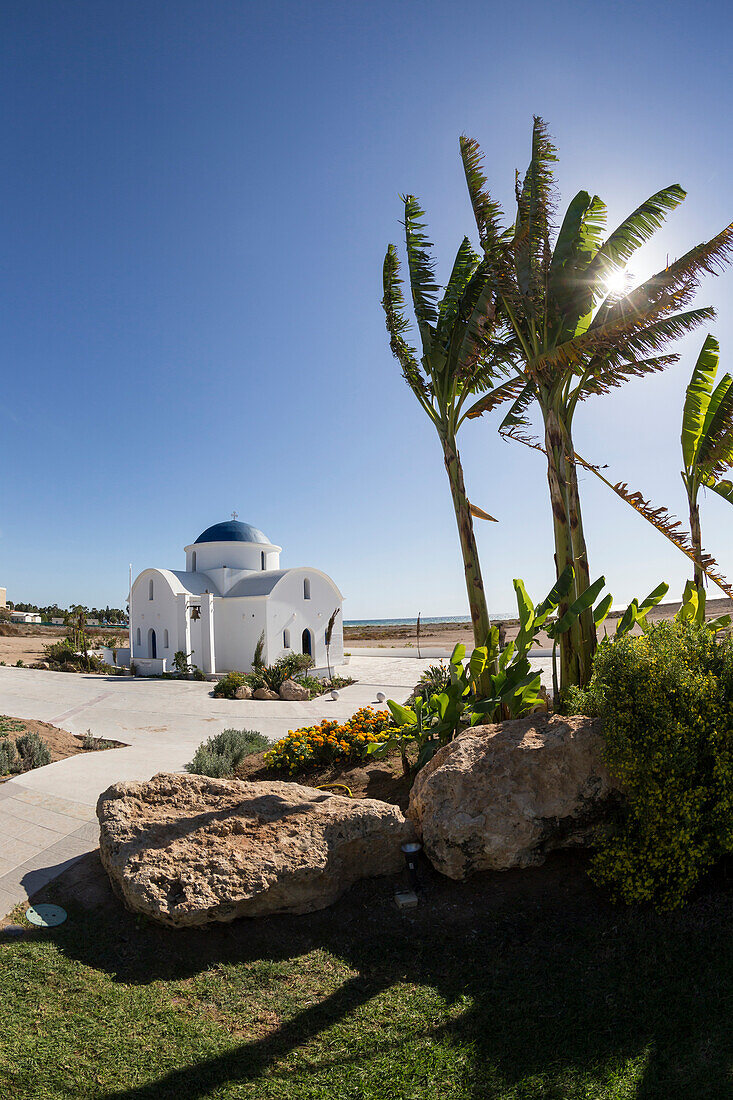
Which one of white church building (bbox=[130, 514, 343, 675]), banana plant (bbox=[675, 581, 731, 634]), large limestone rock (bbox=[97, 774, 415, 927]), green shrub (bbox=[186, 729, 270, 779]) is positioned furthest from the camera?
white church building (bbox=[130, 514, 343, 675])

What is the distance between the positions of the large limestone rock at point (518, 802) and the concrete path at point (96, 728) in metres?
3.63

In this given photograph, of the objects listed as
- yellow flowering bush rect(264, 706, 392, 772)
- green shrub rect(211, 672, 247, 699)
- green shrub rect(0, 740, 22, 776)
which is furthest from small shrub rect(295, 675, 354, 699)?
yellow flowering bush rect(264, 706, 392, 772)

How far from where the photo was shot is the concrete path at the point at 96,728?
230 inches

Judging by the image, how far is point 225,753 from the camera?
8.73m

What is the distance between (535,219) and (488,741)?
5.58 metres

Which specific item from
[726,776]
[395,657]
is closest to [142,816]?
[726,776]

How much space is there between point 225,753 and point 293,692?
339 inches

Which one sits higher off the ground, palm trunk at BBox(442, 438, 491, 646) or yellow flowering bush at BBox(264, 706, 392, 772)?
palm trunk at BBox(442, 438, 491, 646)

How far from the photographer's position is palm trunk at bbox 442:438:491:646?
699 centimetres

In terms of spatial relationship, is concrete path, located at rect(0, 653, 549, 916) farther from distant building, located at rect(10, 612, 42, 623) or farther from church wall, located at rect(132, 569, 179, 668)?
distant building, located at rect(10, 612, 42, 623)

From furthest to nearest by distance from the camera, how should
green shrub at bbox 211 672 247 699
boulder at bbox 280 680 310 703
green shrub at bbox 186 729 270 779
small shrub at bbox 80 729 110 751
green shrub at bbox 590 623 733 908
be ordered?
green shrub at bbox 211 672 247 699 → boulder at bbox 280 680 310 703 → small shrub at bbox 80 729 110 751 → green shrub at bbox 186 729 270 779 → green shrub at bbox 590 623 733 908

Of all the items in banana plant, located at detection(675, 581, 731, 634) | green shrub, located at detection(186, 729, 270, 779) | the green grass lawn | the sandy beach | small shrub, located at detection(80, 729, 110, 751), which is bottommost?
the sandy beach

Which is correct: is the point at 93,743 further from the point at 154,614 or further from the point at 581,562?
the point at 154,614

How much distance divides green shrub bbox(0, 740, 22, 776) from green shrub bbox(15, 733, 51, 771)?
10 centimetres
